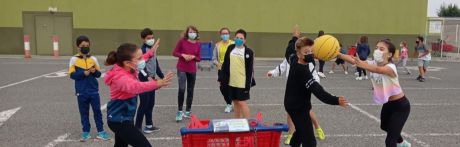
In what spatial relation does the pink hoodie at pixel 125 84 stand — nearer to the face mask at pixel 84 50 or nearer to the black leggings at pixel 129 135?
the black leggings at pixel 129 135

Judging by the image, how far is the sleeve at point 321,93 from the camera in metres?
4.02

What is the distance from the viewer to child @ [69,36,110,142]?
5.64 m

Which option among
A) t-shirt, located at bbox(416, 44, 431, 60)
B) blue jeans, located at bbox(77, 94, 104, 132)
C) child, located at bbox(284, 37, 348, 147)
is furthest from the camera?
t-shirt, located at bbox(416, 44, 431, 60)

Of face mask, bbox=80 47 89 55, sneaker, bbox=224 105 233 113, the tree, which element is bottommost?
sneaker, bbox=224 105 233 113

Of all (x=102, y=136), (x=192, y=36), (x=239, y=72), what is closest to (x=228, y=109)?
(x=192, y=36)

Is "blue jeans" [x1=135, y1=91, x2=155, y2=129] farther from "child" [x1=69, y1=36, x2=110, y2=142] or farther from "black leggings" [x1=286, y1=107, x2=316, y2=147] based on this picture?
"black leggings" [x1=286, y1=107, x2=316, y2=147]

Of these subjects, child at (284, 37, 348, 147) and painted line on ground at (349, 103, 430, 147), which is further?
painted line on ground at (349, 103, 430, 147)

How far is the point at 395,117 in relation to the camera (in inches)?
183

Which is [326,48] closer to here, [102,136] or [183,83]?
[183,83]

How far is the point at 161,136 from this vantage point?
608cm

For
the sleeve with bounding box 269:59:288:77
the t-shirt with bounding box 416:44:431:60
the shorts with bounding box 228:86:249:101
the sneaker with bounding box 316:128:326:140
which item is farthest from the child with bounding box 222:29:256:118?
the t-shirt with bounding box 416:44:431:60

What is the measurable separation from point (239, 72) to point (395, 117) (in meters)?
2.44

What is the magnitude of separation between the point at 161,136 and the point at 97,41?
18758 millimetres

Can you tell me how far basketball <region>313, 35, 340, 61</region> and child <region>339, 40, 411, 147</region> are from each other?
22cm
